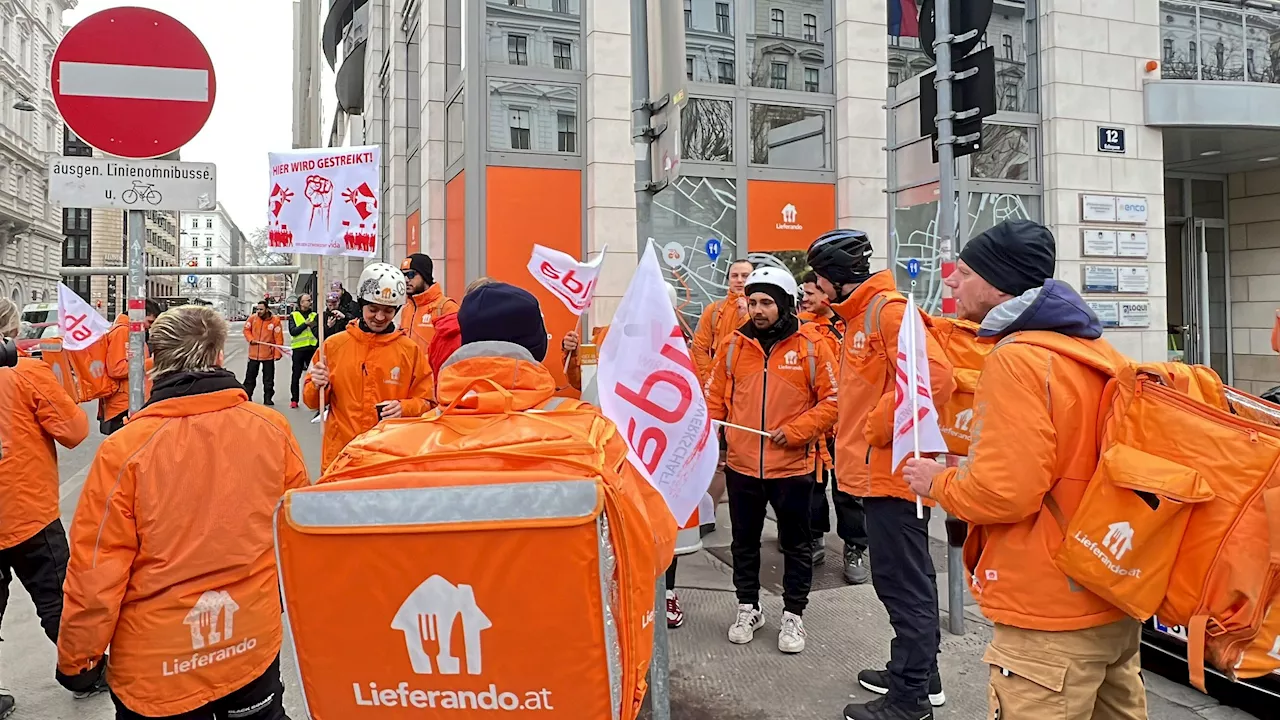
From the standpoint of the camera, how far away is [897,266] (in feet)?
36.0

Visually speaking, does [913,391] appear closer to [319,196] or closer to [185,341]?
[185,341]

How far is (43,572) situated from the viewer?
386 centimetres

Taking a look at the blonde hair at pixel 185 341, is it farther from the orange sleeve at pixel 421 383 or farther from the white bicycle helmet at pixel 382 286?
the orange sleeve at pixel 421 383

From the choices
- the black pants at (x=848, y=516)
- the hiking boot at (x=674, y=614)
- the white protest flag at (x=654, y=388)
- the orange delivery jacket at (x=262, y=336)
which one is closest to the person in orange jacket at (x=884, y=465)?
the white protest flag at (x=654, y=388)

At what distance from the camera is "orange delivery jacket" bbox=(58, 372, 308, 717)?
7.74 ft

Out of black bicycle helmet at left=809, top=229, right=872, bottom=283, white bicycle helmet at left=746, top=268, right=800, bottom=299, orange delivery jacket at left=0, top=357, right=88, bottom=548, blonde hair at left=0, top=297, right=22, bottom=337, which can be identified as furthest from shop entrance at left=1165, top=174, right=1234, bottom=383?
blonde hair at left=0, top=297, right=22, bottom=337

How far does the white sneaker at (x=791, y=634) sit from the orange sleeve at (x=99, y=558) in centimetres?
311

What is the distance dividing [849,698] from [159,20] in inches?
168

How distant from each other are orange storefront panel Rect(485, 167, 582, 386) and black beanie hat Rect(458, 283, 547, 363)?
7.79m

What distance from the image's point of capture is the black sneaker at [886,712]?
11.6 feet

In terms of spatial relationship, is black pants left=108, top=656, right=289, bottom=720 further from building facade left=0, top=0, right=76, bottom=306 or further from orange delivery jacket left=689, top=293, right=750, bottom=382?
building facade left=0, top=0, right=76, bottom=306

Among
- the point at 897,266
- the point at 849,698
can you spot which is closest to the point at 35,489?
the point at 849,698

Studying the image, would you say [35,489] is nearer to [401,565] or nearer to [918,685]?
[401,565]

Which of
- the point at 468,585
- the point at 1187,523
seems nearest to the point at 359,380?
the point at 468,585
